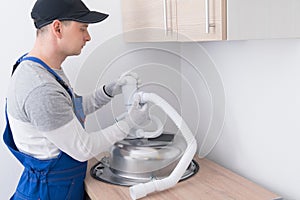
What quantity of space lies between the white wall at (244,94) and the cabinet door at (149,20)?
0.13m

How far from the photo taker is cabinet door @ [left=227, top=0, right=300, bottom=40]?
833 mm

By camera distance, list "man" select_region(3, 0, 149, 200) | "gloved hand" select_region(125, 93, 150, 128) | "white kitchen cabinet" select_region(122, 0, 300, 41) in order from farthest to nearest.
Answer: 1. "gloved hand" select_region(125, 93, 150, 128)
2. "man" select_region(3, 0, 149, 200)
3. "white kitchen cabinet" select_region(122, 0, 300, 41)

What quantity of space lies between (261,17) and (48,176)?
0.81m

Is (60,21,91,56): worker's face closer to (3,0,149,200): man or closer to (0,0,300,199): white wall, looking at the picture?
(3,0,149,200): man

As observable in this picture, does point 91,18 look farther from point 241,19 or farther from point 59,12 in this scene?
point 241,19

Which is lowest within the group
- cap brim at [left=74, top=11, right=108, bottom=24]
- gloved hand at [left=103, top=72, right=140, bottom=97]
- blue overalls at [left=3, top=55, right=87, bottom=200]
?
blue overalls at [left=3, top=55, right=87, bottom=200]

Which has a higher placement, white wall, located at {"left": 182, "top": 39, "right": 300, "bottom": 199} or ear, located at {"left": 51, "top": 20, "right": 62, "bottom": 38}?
ear, located at {"left": 51, "top": 20, "right": 62, "bottom": 38}

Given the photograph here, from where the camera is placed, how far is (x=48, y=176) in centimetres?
109

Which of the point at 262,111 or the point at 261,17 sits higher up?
the point at 261,17

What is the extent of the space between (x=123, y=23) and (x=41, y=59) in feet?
1.69

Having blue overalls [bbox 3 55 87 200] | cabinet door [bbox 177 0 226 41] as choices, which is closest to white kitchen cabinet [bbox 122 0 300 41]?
cabinet door [bbox 177 0 226 41]

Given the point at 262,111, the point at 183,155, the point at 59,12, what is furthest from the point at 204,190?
the point at 59,12

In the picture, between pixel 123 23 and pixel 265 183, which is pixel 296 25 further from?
pixel 123 23

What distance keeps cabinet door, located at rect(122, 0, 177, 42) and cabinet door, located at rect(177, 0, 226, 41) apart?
5 cm
